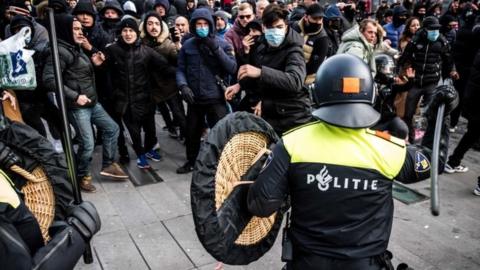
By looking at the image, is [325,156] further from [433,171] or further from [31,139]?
[31,139]

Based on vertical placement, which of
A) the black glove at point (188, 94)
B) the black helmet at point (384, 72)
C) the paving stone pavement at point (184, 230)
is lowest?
the paving stone pavement at point (184, 230)

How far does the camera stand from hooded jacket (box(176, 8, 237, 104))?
197 inches

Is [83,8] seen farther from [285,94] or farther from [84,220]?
[84,220]

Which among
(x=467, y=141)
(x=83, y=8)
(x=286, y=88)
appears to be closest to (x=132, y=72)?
(x=83, y=8)

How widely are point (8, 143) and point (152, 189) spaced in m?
2.09

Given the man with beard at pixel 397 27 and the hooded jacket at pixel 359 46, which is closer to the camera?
the hooded jacket at pixel 359 46

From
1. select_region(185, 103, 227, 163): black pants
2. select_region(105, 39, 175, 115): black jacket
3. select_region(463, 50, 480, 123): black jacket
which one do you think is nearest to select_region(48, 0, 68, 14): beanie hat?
select_region(105, 39, 175, 115): black jacket

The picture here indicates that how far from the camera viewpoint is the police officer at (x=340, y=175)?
6.35 feet

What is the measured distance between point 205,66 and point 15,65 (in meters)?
2.02

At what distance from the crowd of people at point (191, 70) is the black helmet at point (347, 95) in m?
1.52

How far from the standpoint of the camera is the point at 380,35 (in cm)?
582

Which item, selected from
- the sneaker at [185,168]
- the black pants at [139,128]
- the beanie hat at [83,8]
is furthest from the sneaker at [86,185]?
the beanie hat at [83,8]

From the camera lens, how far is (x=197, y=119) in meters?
5.29

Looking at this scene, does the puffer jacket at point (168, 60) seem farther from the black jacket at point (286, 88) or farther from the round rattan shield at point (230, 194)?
the round rattan shield at point (230, 194)
